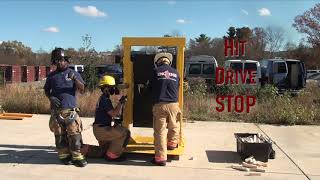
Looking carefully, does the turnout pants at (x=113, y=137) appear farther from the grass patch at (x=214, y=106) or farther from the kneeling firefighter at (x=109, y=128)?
the grass patch at (x=214, y=106)

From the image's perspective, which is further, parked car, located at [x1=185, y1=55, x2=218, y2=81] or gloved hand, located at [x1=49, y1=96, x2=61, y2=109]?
parked car, located at [x1=185, y1=55, x2=218, y2=81]

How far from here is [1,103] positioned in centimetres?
1494

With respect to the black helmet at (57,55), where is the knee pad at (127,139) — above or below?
below

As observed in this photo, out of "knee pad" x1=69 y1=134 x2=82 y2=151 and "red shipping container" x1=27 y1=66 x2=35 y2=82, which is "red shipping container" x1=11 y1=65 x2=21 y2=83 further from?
"knee pad" x1=69 y1=134 x2=82 y2=151

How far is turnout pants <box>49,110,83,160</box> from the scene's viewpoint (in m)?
7.77

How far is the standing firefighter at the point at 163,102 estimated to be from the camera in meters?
7.81

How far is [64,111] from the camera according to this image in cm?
780

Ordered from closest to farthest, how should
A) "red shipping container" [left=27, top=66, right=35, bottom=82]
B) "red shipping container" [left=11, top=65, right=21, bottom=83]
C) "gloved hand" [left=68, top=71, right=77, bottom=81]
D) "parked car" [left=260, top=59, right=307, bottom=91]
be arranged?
"gloved hand" [left=68, top=71, right=77, bottom=81] < "parked car" [left=260, top=59, right=307, bottom=91] < "red shipping container" [left=11, top=65, right=21, bottom=83] < "red shipping container" [left=27, top=66, right=35, bottom=82]

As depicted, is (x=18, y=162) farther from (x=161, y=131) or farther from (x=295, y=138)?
(x=295, y=138)

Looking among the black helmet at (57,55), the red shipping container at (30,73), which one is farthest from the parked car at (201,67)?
the red shipping container at (30,73)

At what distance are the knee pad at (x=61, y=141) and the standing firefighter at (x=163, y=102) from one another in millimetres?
1387

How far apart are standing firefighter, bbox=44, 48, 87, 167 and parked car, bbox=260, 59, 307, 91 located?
17864 millimetres

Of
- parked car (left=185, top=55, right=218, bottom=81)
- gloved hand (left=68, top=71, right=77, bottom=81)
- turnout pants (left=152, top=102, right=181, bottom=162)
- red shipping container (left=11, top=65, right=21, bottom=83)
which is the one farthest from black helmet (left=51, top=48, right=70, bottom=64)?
red shipping container (left=11, top=65, right=21, bottom=83)

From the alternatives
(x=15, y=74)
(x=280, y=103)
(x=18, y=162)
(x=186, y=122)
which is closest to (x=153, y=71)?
(x=18, y=162)
